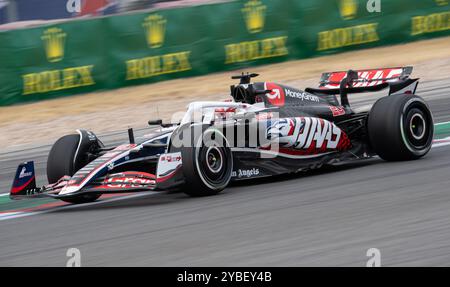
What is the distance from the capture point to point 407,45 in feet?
70.6

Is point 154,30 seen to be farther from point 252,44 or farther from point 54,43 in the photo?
point 252,44

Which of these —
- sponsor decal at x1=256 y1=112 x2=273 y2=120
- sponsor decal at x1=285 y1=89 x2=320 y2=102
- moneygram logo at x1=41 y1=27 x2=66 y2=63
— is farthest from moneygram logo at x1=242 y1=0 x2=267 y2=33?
sponsor decal at x1=256 y1=112 x2=273 y2=120

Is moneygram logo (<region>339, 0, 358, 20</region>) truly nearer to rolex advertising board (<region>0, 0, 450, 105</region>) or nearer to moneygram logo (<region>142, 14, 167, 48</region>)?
rolex advertising board (<region>0, 0, 450, 105</region>)

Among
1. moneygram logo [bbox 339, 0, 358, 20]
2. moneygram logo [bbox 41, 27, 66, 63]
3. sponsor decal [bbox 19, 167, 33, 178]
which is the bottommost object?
sponsor decal [bbox 19, 167, 33, 178]

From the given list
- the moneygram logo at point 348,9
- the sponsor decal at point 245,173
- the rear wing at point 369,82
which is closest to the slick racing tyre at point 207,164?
the sponsor decal at point 245,173

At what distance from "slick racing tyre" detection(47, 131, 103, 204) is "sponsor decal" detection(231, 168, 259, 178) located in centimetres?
138

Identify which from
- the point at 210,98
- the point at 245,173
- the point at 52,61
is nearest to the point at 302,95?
the point at 245,173

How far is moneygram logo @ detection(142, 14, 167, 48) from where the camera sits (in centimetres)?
1870

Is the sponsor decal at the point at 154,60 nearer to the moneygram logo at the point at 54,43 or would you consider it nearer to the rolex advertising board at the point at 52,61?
the rolex advertising board at the point at 52,61

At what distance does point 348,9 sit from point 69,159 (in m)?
12.5

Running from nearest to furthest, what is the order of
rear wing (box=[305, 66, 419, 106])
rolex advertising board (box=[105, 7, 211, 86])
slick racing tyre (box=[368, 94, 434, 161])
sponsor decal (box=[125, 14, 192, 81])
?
slick racing tyre (box=[368, 94, 434, 161]) → rear wing (box=[305, 66, 419, 106]) → rolex advertising board (box=[105, 7, 211, 86]) → sponsor decal (box=[125, 14, 192, 81])
